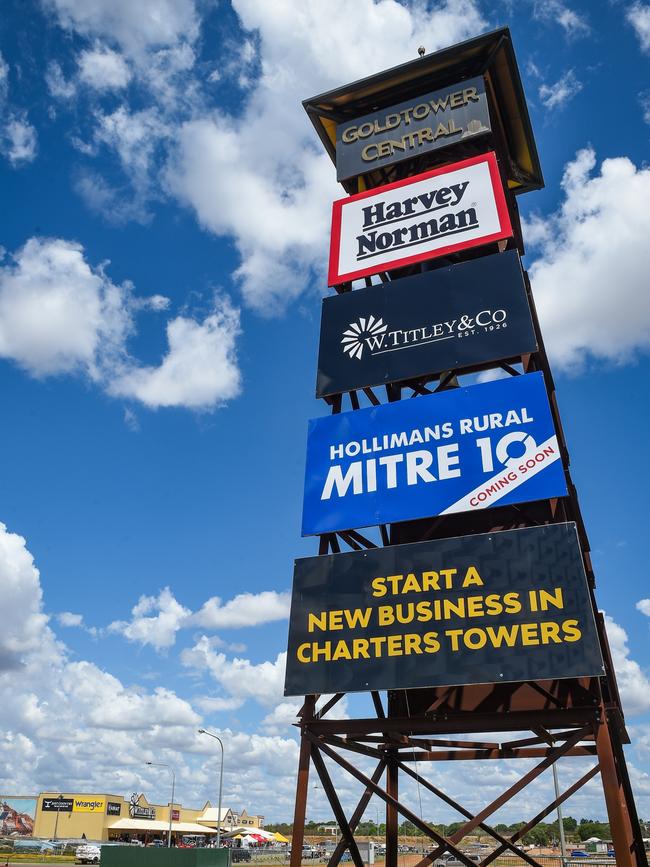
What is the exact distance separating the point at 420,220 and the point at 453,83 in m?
5.67

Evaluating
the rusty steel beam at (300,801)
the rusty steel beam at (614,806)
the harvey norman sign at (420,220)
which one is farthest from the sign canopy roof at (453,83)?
the rusty steel beam at (614,806)

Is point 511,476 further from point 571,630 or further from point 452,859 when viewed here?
point 452,859

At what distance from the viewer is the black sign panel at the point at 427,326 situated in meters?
15.2

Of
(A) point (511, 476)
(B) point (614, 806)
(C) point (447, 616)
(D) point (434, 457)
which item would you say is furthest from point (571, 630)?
(D) point (434, 457)

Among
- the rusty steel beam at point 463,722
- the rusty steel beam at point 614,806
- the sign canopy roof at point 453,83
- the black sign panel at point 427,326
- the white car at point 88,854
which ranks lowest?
the rusty steel beam at point 614,806

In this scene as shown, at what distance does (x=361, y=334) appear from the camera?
16766mm

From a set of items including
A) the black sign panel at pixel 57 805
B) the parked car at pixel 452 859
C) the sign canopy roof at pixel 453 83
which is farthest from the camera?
the black sign panel at pixel 57 805

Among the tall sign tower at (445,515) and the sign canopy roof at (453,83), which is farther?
the sign canopy roof at (453,83)

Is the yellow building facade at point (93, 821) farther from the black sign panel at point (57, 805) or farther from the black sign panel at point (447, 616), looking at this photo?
the black sign panel at point (447, 616)

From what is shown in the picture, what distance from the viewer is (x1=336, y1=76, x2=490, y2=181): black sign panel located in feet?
63.8

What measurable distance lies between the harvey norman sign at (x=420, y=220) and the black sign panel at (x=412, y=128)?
4.16 feet

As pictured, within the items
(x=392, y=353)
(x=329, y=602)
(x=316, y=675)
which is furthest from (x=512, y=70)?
(x=316, y=675)

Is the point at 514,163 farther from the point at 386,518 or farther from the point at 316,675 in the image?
the point at 316,675

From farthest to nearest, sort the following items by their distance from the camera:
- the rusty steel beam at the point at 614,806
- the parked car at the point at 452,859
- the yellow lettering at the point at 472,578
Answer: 1. the parked car at the point at 452,859
2. the yellow lettering at the point at 472,578
3. the rusty steel beam at the point at 614,806
